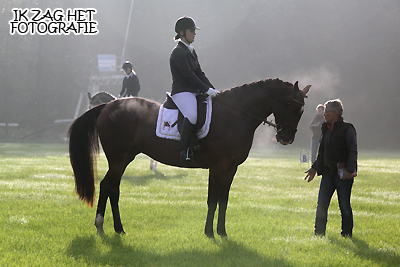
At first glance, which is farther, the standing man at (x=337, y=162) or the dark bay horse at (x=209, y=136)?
the dark bay horse at (x=209, y=136)

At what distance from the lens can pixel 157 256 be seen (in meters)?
4.76

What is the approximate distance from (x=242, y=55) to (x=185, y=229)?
49.6 metres

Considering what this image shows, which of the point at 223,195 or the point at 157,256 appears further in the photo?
the point at 223,195

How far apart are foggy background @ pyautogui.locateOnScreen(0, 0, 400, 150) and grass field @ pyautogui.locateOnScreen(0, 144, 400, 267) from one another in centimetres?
3236

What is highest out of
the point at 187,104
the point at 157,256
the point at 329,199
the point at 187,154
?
the point at 187,104

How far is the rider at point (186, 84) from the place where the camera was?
5602 millimetres

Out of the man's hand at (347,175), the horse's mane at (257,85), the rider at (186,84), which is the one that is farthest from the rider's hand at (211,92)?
the man's hand at (347,175)

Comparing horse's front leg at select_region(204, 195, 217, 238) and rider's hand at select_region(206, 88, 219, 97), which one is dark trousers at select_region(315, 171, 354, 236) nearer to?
horse's front leg at select_region(204, 195, 217, 238)

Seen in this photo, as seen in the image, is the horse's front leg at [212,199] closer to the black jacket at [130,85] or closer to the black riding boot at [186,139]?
the black riding boot at [186,139]

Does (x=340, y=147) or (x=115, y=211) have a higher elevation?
(x=340, y=147)

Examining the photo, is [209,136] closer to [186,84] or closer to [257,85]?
[186,84]

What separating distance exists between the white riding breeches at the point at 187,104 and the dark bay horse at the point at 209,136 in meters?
0.37

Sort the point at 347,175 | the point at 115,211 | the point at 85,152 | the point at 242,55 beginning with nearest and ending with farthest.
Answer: the point at 347,175, the point at 115,211, the point at 85,152, the point at 242,55

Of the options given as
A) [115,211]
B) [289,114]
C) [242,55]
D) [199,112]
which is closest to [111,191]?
[115,211]
